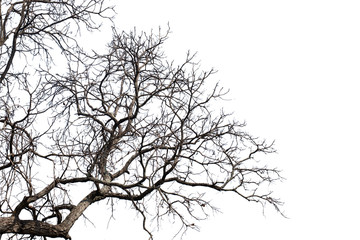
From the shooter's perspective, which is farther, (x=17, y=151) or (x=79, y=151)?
(x=79, y=151)

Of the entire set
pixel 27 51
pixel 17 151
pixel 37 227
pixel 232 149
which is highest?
pixel 27 51

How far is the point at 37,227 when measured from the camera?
25.3 ft

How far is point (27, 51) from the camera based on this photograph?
8430mm

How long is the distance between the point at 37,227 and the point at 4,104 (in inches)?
70.4

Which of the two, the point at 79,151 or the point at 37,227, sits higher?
the point at 79,151

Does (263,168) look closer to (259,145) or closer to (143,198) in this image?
(259,145)

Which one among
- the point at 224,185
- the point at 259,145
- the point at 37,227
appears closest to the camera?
the point at 37,227

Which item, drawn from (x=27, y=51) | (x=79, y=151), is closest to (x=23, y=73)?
(x=27, y=51)

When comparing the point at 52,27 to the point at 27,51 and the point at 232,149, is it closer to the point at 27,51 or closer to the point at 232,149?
the point at 27,51

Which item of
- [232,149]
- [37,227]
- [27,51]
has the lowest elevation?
[37,227]

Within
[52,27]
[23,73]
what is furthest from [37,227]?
[52,27]

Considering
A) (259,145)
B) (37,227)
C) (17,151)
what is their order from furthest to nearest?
1. (259,145)
2. (37,227)
3. (17,151)

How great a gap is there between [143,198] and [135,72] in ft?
6.63

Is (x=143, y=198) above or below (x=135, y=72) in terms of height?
below
